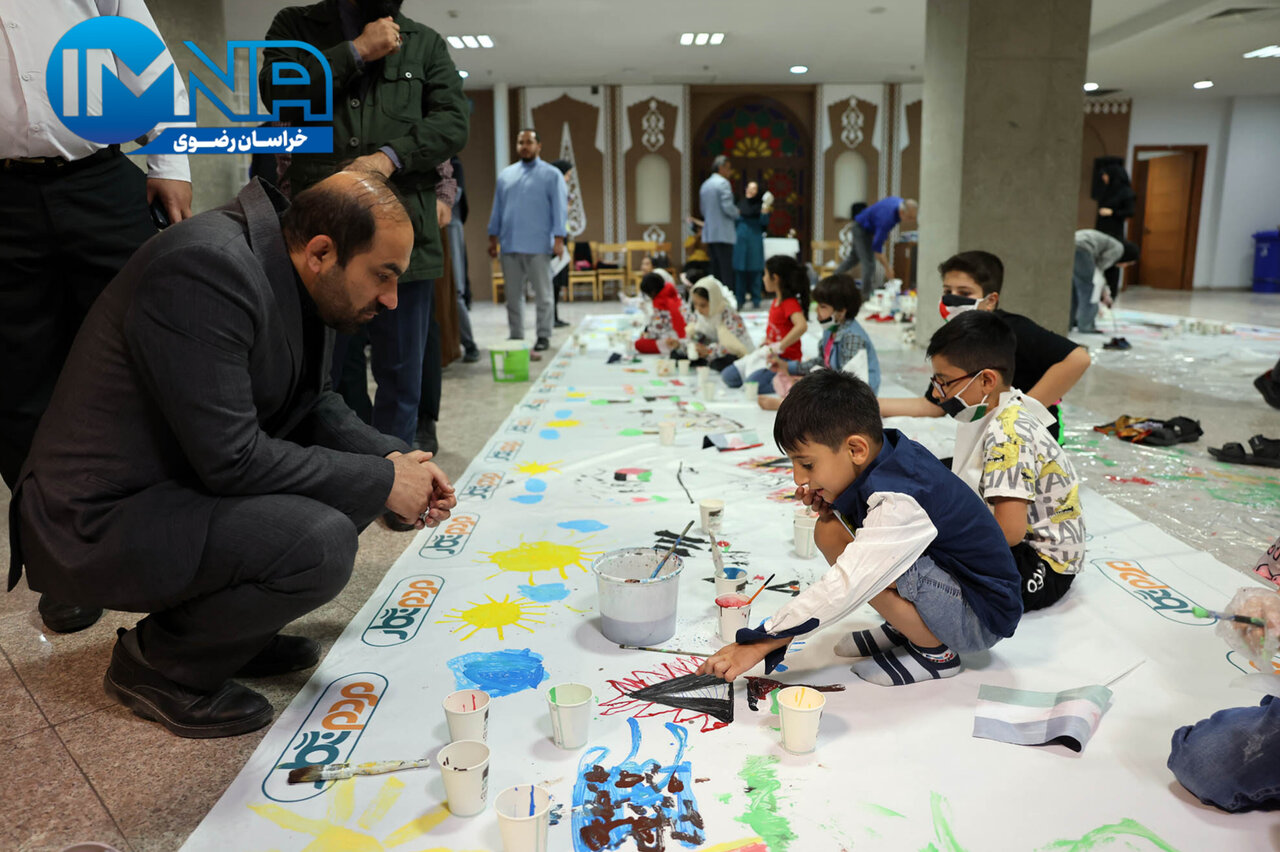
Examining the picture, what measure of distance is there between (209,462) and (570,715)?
2.52 ft

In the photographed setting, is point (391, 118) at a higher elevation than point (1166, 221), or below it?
higher

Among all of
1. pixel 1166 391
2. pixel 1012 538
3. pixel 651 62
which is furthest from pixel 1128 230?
pixel 1012 538

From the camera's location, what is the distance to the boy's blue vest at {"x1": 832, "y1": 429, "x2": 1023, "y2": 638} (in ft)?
5.49

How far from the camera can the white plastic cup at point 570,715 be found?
153 cm

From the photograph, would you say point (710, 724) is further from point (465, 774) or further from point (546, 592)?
point (546, 592)

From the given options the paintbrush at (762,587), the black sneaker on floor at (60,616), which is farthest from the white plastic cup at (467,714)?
the black sneaker on floor at (60,616)

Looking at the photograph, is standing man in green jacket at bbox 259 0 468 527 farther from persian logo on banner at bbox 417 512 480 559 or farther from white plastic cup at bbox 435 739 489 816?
white plastic cup at bbox 435 739 489 816

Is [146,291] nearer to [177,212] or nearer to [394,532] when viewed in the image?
[177,212]

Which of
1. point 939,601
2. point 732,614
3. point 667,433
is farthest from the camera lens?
point 667,433

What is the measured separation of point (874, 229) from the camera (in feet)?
32.1

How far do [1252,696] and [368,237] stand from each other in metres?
1.93

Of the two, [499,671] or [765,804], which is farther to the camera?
[499,671]

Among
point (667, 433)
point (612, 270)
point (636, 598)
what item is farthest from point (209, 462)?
point (612, 270)

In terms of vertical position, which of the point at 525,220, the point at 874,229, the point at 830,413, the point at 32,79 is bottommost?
the point at 830,413
